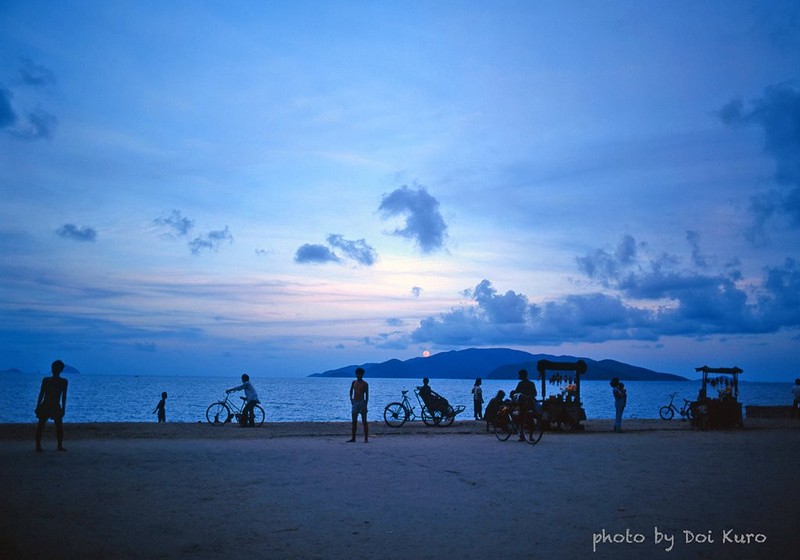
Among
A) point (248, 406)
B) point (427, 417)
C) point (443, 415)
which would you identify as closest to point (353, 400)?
point (248, 406)

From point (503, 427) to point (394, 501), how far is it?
1075 centimetres

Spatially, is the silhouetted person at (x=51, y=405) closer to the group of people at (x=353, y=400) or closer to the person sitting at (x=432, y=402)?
the group of people at (x=353, y=400)

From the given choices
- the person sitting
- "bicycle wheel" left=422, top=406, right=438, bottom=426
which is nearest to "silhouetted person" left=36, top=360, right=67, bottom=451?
the person sitting

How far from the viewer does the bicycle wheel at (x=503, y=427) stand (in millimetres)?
18428

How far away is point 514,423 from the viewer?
18281 millimetres

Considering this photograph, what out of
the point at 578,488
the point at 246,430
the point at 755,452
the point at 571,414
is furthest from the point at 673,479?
the point at 246,430

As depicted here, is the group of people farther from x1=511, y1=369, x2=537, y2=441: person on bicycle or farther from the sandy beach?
the sandy beach

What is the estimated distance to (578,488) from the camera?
9750 mm

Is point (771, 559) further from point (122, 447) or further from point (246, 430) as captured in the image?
point (246, 430)

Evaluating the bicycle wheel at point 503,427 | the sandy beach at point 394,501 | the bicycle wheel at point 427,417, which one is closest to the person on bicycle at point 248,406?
the sandy beach at point 394,501

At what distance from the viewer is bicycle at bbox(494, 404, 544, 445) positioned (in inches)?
696

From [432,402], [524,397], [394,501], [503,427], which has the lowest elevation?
[394,501]

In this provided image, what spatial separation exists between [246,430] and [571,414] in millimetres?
11732

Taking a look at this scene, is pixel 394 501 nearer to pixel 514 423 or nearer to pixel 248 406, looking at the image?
pixel 514 423
